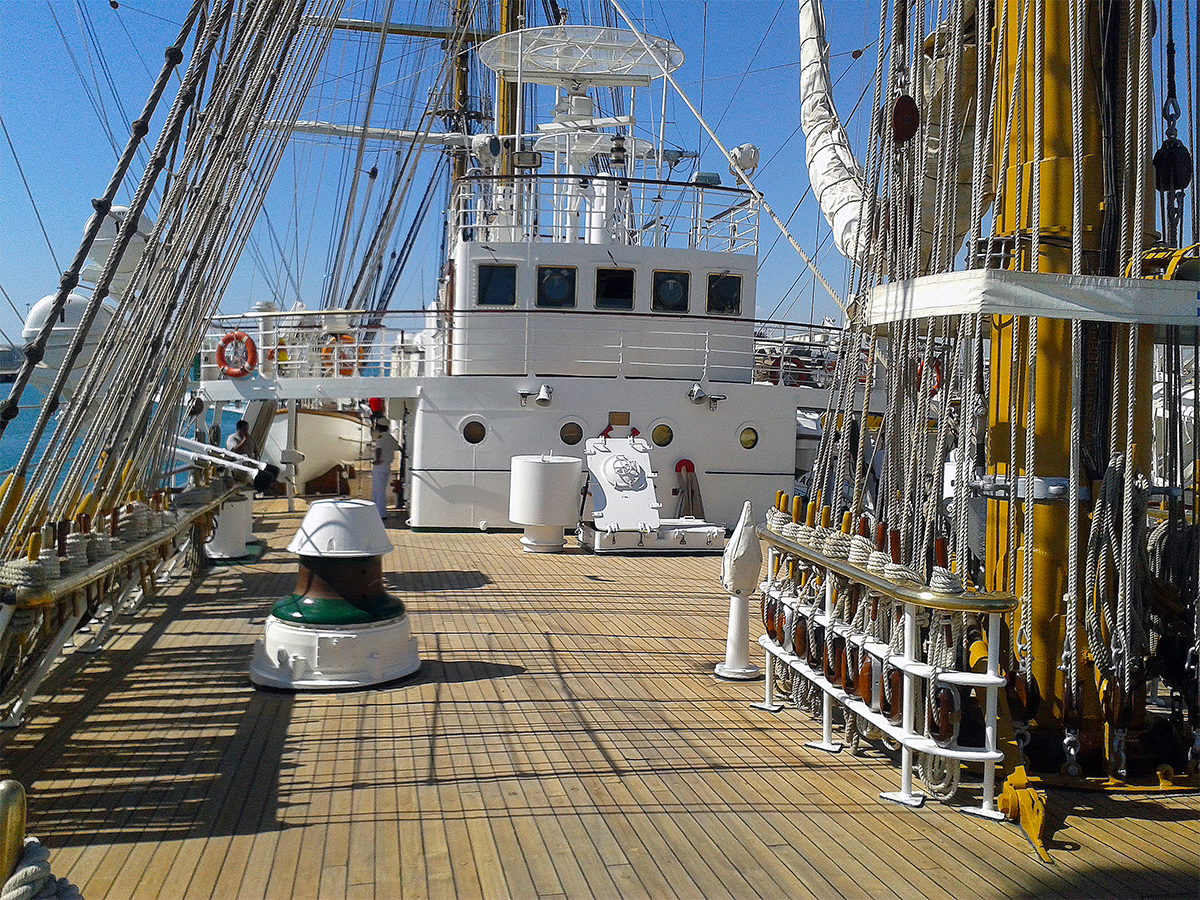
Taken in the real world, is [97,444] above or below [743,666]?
above

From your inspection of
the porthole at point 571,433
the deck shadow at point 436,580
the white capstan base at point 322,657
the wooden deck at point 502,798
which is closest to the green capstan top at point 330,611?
the white capstan base at point 322,657

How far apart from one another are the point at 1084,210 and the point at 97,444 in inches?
229

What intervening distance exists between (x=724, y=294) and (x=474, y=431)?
14.0ft

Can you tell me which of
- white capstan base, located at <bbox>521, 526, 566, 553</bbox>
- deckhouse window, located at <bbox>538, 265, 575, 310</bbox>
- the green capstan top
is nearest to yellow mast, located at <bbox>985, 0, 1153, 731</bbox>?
the green capstan top

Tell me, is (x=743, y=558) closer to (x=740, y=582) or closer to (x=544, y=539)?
(x=740, y=582)

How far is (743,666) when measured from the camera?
6410 mm

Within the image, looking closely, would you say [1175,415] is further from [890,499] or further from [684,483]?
[684,483]

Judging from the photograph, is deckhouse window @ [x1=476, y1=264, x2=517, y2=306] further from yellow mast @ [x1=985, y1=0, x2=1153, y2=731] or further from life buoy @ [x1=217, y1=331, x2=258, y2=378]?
yellow mast @ [x1=985, y1=0, x2=1153, y2=731]

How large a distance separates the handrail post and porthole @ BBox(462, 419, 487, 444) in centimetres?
1084

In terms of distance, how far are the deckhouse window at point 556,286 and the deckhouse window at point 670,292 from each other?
49.1 inches

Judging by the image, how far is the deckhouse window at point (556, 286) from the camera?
14.1m

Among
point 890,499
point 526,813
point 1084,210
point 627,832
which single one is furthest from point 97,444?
point 1084,210

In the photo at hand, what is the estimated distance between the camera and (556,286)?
14.1 metres

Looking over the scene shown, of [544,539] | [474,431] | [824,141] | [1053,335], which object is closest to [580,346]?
[474,431]
